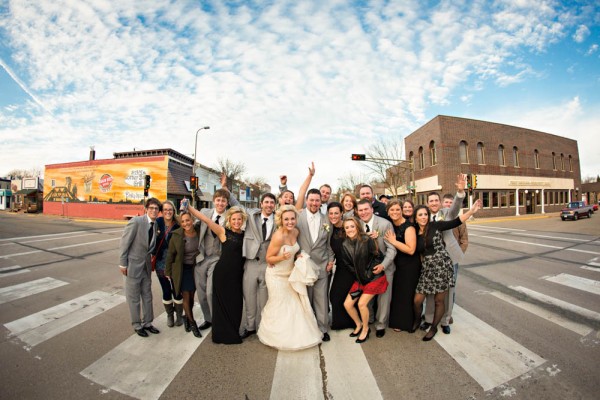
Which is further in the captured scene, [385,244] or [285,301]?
[385,244]

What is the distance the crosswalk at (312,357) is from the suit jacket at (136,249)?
97 centimetres

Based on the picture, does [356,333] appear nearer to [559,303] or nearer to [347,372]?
[347,372]

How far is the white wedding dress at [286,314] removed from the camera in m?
3.32

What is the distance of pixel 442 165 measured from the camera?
86.3 feet

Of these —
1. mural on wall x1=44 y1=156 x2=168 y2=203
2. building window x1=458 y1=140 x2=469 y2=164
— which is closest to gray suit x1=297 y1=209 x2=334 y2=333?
mural on wall x1=44 y1=156 x2=168 y2=203

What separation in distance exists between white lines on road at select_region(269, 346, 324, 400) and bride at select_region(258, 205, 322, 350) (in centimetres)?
15

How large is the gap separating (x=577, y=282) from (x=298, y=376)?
754 cm

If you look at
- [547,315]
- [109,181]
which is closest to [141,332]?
[547,315]

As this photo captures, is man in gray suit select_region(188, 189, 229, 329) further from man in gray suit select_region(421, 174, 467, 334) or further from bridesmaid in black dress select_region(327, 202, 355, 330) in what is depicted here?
man in gray suit select_region(421, 174, 467, 334)

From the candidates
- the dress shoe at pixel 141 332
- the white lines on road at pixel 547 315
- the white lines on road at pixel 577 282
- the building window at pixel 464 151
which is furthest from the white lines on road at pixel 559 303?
the building window at pixel 464 151

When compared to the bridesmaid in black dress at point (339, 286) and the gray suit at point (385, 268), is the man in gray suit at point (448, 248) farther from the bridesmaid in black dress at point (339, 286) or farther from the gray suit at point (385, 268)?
the bridesmaid in black dress at point (339, 286)

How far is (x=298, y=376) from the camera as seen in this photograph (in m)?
2.77

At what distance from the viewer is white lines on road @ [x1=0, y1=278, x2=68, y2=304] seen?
5.35 meters

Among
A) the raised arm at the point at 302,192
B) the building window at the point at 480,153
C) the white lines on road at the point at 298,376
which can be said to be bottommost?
the white lines on road at the point at 298,376
